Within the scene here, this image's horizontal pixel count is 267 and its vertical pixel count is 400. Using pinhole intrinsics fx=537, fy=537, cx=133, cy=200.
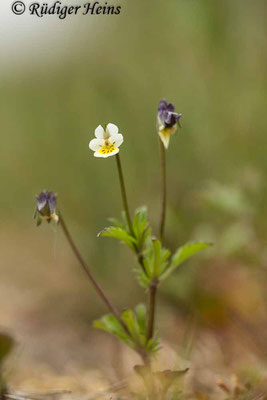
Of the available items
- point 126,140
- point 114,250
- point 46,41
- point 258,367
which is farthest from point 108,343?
point 46,41

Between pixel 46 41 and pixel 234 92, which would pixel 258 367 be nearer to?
pixel 234 92

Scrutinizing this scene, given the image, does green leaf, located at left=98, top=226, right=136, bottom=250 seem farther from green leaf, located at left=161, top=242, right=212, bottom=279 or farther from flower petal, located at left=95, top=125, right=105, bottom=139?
flower petal, located at left=95, top=125, right=105, bottom=139

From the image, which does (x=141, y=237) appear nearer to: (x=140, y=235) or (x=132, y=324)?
(x=140, y=235)

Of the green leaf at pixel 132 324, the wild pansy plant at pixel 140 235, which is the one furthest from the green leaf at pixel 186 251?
the green leaf at pixel 132 324

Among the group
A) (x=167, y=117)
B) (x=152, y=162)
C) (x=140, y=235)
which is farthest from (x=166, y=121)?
(x=152, y=162)

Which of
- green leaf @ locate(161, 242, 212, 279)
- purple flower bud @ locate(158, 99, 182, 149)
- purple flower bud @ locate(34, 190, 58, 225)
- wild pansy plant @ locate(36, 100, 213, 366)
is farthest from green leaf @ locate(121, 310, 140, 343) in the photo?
purple flower bud @ locate(158, 99, 182, 149)

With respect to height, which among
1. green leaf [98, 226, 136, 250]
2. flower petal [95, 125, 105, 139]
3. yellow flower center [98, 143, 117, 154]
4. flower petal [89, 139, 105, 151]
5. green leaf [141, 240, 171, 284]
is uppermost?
flower petal [95, 125, 105, 139]
